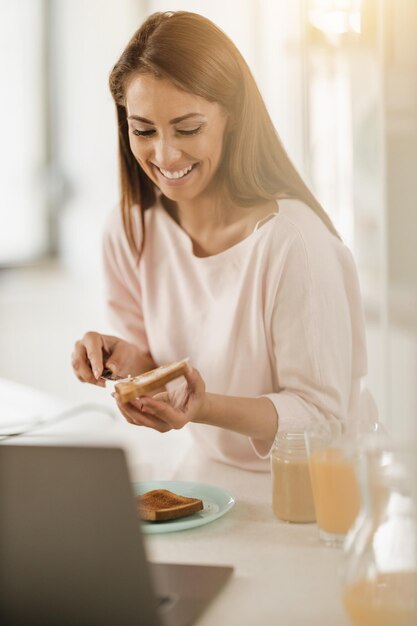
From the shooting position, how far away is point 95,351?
1563 millimetres

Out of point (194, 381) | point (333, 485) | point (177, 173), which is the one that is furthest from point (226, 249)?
point (333, 485)

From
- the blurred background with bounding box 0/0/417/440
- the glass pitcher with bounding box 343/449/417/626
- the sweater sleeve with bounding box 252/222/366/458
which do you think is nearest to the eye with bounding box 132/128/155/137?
the sweater sleeve with bounding box 252/222/366/458

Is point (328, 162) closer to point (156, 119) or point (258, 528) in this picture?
point (156, 119)

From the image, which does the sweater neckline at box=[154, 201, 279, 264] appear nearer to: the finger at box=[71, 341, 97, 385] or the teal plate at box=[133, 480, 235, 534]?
the finger at box=[71, 341, 97, 385]

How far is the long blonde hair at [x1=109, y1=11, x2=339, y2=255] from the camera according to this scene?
1.54 metres

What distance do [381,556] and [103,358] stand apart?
88 cm

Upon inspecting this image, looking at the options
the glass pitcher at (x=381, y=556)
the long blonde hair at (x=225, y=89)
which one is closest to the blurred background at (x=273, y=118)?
the long blonde hair at (x=225, y=89)

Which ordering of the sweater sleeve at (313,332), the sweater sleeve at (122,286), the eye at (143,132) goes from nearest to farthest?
the sweater sleeve at (313,332) < the eye at (143,132) < the sweater sleeve at (122,286)

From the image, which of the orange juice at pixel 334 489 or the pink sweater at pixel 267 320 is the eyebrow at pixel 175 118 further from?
the orange juice at pixel 334 489

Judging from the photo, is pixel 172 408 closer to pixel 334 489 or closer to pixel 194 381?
pixel 194 381

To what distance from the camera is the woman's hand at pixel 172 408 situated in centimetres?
124

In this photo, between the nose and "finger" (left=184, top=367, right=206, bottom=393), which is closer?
"finger" (left=184, top=367, right=206, bottom=393)

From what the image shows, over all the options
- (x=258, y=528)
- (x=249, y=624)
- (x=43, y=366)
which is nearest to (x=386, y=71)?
(x=258, y=528)

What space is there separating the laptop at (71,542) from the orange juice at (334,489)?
0.35m
